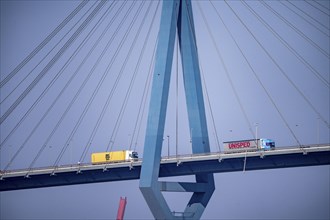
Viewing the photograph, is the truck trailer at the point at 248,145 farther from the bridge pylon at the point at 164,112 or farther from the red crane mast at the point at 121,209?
the red crane mast at the point at 121,209

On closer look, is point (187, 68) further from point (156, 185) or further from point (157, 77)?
point (156, 185)

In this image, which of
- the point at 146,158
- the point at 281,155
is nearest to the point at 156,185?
the point at 146,158

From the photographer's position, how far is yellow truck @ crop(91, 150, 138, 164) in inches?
3802

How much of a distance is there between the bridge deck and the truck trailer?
4.18 m

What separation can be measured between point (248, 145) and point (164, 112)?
1473cm

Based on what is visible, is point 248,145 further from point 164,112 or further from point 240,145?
point 164,112

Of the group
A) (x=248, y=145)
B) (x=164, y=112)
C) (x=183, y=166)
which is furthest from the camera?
(x=248, y=145)

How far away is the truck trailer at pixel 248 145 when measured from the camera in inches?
3510

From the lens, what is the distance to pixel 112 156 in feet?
320

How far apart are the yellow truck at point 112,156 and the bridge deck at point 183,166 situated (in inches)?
183

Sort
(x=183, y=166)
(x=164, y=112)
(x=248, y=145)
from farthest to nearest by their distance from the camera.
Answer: (x=248, y=145) → (x=183, y=166) → (x=164, y=112)

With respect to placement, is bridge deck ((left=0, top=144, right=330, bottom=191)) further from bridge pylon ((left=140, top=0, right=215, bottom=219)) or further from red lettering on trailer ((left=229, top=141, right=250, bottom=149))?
red lettering on trailer ((left=229, top=141, right=250, bottom=149))

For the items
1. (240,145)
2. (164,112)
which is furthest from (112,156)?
(164,112)

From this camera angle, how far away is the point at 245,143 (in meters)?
90.5
